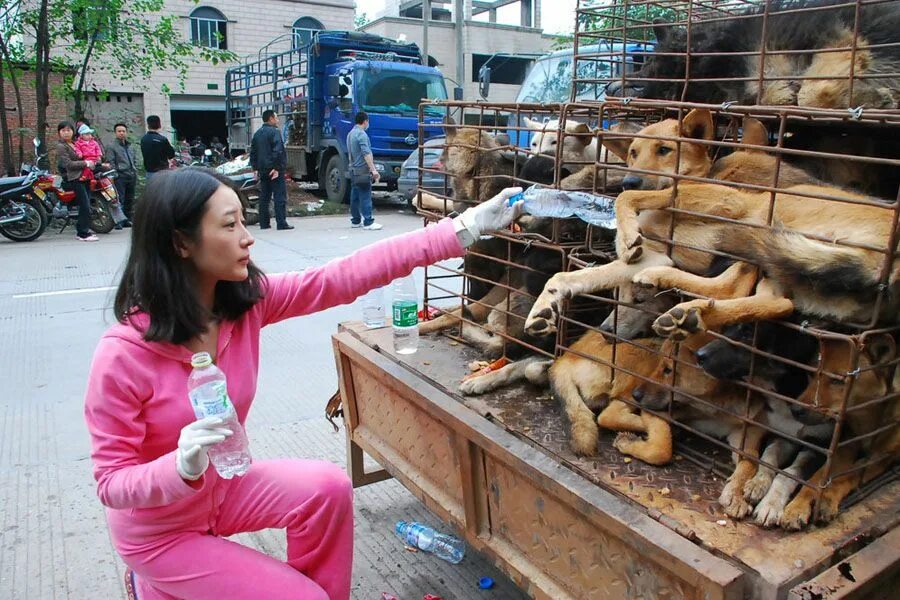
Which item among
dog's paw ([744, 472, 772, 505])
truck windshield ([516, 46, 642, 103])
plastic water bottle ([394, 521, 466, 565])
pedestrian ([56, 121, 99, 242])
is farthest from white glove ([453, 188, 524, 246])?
pedestrian ([56, 121, 99, 242])

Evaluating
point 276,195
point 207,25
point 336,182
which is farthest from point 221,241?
point 207,25

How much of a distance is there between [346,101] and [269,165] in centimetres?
288

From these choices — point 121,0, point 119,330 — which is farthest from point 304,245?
point 119,330

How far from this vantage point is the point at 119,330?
2090mm

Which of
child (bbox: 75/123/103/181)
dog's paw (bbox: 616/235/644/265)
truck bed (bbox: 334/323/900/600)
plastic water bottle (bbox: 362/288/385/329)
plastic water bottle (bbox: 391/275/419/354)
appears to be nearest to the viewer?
truck bed (bbox: 334/323/900/600)

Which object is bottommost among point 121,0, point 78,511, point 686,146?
point 78,511

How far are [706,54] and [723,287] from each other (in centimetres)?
119

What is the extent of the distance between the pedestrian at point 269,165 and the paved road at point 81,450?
450 centimetres

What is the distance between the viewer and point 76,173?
1108 cm

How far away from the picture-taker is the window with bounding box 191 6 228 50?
85.7 feet

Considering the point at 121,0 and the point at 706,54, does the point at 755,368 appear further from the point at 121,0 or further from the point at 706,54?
the point at 121,0

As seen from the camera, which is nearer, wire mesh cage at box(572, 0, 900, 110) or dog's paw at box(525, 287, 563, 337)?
dog's paw at box(525, 287, 563, 337)

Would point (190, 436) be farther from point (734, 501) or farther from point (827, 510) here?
point (827, 510)

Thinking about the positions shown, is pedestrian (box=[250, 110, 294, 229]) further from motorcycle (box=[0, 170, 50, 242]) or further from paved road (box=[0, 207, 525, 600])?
paved road (box=[0, 207, 525, 600])
